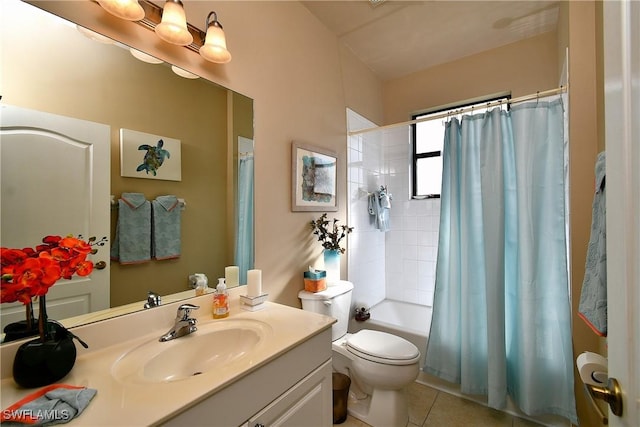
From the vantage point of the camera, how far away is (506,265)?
5.57ft

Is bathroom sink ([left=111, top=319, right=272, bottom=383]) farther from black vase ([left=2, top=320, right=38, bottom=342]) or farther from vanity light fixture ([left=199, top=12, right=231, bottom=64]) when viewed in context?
vanity light fixture ([left=199, top=12, right=231, bottom=64])

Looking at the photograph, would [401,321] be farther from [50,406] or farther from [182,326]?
[50,406]

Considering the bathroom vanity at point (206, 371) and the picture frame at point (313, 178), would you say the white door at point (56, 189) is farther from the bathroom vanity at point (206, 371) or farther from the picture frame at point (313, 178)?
the picture frame at point (313, 178)

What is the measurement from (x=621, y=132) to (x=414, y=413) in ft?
6.26

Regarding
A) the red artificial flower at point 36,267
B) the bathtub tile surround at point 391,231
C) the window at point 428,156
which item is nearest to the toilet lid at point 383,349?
the bathtub tile surround at point 391,231

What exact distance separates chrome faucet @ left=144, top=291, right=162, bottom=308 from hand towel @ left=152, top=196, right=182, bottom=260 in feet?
0.47

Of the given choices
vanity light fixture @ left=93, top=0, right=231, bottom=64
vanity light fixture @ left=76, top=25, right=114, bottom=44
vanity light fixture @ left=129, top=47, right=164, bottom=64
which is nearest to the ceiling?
vanity light fixture @ left=93, top=0, right=231, bottom=64

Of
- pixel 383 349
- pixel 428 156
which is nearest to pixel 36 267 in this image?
pixel 383 349

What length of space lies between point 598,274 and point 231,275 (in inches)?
54.4

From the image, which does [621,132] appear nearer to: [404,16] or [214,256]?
[214,256]

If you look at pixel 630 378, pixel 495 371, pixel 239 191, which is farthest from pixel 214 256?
pixel 495 371

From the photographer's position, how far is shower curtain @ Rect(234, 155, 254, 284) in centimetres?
141

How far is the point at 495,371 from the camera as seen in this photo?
1.65m

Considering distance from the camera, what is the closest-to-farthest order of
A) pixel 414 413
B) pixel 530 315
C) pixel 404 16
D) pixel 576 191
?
1. pixel 576 191
2. pixel 530 315
3. pixel 414 413
4. pixel 404 16
